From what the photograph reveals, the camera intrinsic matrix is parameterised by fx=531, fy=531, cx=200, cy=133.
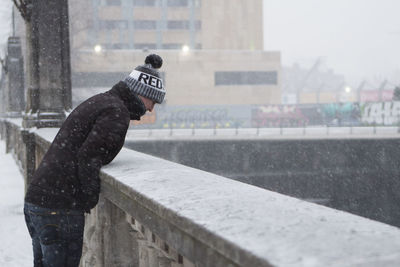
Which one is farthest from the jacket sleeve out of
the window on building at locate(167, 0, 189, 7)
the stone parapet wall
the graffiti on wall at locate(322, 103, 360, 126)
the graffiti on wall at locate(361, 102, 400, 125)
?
the window on building at locate(167, 0, 189, 7)

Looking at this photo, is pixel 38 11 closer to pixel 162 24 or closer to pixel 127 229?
pixel 127 229

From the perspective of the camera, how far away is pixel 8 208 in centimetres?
906

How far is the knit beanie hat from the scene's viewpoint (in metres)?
3.22

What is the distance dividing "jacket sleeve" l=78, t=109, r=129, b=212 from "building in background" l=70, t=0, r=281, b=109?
3979cm

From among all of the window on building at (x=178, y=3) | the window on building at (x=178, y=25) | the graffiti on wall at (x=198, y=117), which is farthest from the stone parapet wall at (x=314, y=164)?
the window on building at (x=178, y=3)

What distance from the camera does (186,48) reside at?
148ft

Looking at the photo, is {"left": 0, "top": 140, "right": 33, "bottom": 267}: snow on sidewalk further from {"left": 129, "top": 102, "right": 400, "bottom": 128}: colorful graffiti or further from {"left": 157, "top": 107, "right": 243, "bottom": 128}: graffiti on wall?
{"left": 157, "top": 107, "right": 243, "bottom": 128}: graffiti on wall

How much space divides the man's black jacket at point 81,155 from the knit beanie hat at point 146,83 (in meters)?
0.14

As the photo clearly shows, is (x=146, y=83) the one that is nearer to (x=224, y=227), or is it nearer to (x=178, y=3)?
(x=224, y=227)

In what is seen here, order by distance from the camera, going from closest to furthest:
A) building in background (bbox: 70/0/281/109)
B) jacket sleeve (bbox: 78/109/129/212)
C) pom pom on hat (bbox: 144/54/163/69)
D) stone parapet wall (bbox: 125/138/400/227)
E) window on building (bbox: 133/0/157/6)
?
1. jacket sleeve (bbox: 78/109/129/212)
2. pom pom on hat (bbox: 144/54/163/69)
3. stone parapet wall (bbox: 125/138/400/227)
4. building in background (bbox: 70/0/281/109)
5. window on building (bbox: 133/0/157/6)

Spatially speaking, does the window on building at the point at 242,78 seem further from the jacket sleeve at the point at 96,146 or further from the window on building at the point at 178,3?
the jacket sleeve at the point at 96,146

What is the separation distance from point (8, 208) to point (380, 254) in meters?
8.74

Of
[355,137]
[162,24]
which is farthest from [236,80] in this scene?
[355,137]

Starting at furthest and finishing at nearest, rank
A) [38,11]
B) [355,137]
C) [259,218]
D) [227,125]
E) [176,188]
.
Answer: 1. [227,125]
2. [355,137]
3. [38,11]
4. [176,188]
5. [259,218]
